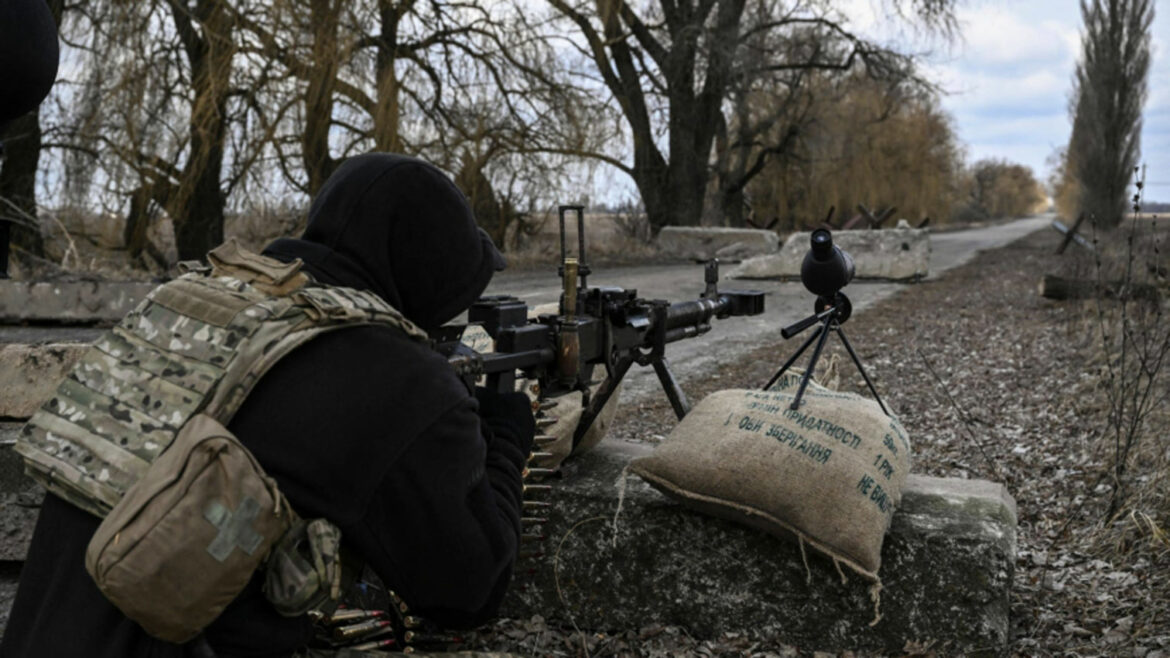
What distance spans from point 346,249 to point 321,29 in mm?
8532

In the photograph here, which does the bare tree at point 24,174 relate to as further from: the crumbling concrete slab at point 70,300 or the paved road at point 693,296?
the paved road at point 693,296

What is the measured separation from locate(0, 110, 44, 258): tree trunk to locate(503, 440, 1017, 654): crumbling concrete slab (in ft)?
27.8

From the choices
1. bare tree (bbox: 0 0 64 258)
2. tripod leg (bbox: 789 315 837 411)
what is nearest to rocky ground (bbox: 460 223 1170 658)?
tripod leg (bbox: 789 315 837 411)

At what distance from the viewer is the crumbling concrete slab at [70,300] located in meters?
6.40

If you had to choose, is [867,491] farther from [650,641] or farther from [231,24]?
[231,24]

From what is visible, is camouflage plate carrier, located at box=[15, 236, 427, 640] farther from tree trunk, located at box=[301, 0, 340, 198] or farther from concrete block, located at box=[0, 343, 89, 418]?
tree trunk, located at box=[301, 0, 340, 198]

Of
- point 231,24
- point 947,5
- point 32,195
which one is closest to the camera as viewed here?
point 231,24

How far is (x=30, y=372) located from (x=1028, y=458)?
14.5 feet

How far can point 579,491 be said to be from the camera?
9.94 feet

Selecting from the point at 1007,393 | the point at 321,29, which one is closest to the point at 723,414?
the point at 1007,393

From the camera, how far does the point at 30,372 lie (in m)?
3.22

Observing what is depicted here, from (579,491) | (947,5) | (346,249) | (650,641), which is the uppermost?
(947,5)

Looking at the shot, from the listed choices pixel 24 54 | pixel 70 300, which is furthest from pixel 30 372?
pixel 70 300

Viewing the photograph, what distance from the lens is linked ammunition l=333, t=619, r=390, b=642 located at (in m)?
2.40
